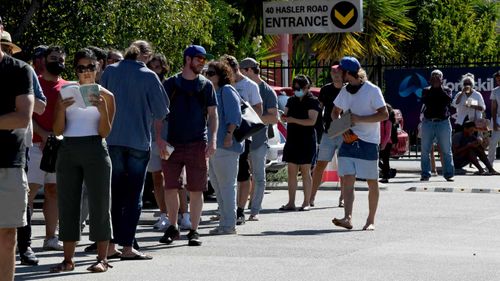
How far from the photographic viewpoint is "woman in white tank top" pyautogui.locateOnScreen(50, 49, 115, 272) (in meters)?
10.5

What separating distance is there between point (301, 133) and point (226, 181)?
3.23 metres

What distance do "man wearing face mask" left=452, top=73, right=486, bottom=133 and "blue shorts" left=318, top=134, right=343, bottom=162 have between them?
7.77m

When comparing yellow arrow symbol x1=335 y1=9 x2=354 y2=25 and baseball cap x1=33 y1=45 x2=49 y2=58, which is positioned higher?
baseball cap x1=33 y1=45 x2=49 y2=58

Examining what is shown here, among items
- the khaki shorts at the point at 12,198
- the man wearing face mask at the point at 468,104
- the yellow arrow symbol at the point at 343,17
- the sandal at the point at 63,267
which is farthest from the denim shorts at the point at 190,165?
the yellow arrow symbol at the point at 343,17

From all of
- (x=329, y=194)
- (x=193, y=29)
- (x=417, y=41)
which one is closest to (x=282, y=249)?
(x=329, y=194)

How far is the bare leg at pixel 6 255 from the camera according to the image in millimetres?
8227

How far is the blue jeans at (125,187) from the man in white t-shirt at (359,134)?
327 centimetres

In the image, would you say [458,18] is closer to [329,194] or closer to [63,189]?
[329,194]

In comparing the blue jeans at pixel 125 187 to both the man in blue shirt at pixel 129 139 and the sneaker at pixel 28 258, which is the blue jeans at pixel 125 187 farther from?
the sneaker at pixel 28 258

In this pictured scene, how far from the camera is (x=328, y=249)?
12.1 m

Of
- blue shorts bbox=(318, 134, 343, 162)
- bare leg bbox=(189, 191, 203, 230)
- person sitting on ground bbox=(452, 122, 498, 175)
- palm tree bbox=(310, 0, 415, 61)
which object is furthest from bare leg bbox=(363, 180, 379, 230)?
palm tree bbox=(310, 0, 415, 61)

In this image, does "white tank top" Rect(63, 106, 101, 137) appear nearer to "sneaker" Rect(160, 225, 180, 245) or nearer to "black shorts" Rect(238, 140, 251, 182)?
"sneaker" Rect(160, 225, 180, 245)

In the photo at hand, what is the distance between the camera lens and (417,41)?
49.3 m

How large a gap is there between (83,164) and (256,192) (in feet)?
16.1
